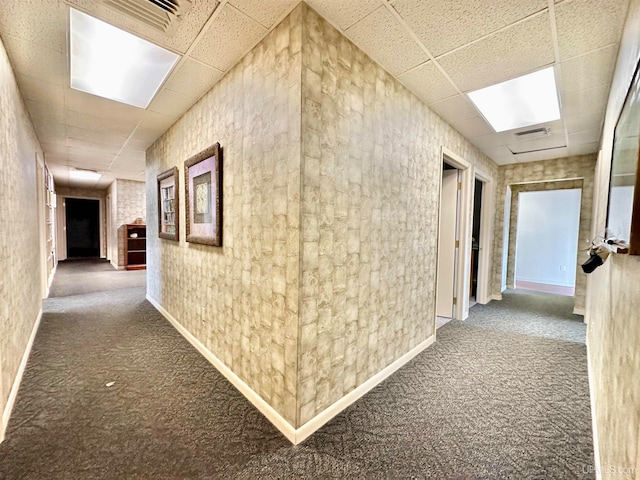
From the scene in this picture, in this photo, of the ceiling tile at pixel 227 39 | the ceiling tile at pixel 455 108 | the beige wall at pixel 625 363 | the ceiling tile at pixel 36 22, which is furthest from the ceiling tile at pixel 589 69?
the ceiling tile at pixel 36 22

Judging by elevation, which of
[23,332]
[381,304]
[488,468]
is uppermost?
[381,304]

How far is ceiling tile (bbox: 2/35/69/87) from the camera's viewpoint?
1.86m

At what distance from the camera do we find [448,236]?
3.79 m

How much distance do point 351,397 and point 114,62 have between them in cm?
312

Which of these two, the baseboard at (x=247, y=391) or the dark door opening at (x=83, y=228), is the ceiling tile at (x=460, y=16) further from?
the dark door opening at (x=83, y=228)

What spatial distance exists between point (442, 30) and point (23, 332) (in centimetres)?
410

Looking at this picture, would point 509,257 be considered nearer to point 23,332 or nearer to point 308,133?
point 308,133

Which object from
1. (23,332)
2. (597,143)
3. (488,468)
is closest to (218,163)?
(23,332)

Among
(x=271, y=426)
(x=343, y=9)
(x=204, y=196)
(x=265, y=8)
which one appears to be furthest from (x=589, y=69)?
(x=271, y=426)

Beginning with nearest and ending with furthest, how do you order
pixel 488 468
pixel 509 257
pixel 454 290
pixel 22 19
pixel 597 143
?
1. pixel 488 468
2. pixel 22 19
3. pixel 597 143
4. pixel 454 290
5. pixel 509 257

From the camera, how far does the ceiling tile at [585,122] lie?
9.05ft

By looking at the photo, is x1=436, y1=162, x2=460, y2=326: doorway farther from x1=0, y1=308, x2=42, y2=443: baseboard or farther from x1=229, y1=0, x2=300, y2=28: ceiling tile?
x1=0, y1=308, x2=42, y2=443: baseboard

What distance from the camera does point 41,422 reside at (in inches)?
67.9

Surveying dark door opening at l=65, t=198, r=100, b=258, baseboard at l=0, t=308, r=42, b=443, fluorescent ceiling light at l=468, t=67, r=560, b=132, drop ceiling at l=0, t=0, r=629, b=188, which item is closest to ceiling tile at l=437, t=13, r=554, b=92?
drop ceiling at l=0, t=0, r=629, b=188
